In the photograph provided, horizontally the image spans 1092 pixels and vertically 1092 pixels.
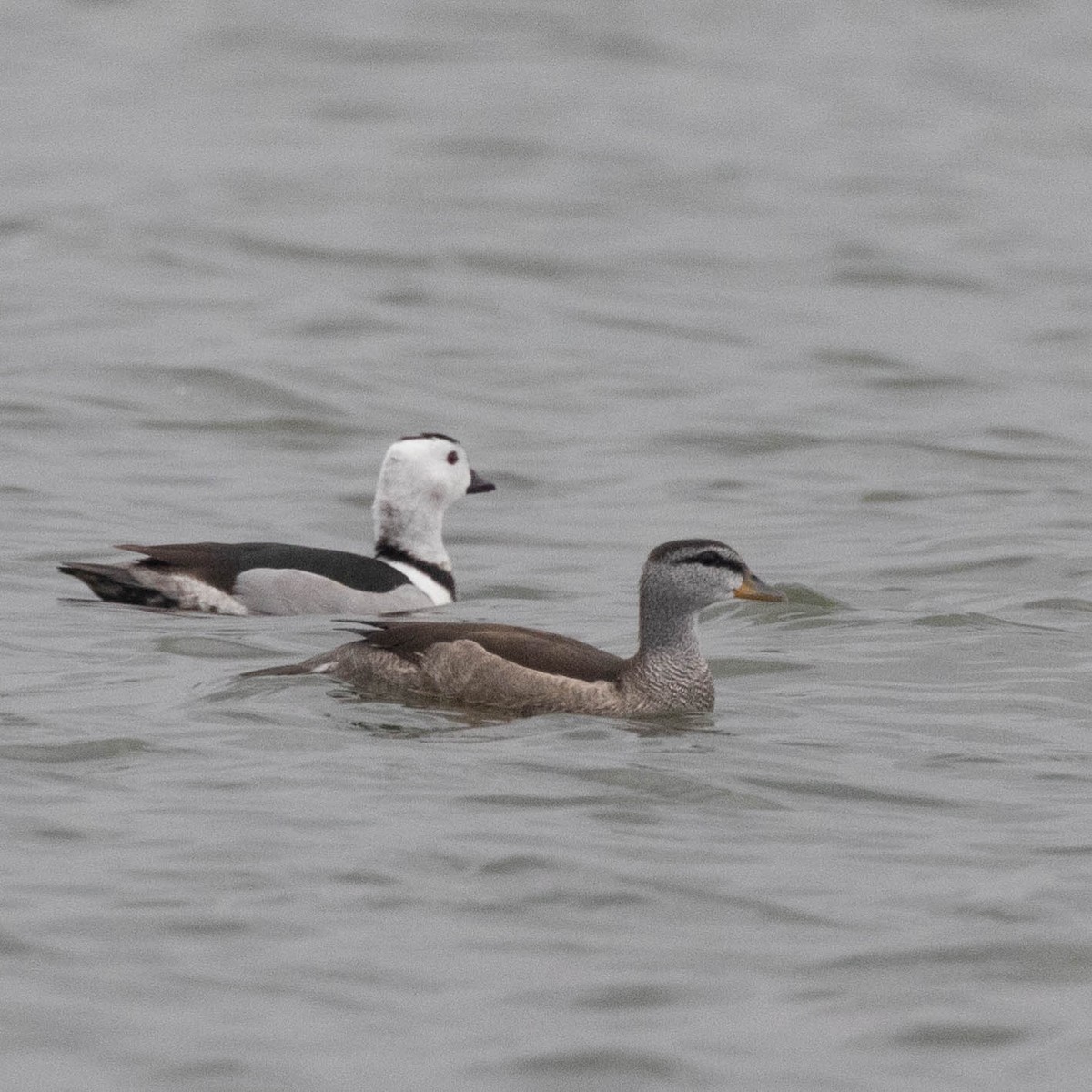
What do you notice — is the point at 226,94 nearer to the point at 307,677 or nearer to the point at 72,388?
the point at 72,388

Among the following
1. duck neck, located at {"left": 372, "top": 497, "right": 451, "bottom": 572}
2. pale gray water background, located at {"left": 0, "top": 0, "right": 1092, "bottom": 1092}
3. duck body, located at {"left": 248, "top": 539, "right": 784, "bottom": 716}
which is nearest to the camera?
pale gray water background, located at {"left": 0, "top": 0, "right": 1092, "bottom": 1092}

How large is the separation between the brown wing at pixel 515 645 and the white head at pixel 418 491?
4.07 meters

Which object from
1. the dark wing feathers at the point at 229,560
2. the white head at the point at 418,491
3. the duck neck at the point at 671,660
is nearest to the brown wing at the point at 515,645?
the duck neck at the point at 671,660

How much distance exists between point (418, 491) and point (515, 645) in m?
4.68

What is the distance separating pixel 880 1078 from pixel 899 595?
27.4 ft

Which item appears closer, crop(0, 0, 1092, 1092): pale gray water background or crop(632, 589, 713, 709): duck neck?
crop(0, 0, 1092, 1092): pale gray water background

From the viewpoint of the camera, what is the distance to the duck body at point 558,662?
11359 millimetres

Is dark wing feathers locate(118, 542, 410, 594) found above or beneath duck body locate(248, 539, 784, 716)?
above

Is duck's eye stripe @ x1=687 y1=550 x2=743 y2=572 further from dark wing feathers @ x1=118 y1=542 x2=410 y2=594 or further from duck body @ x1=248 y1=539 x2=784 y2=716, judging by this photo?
dark wing feathers @ x1=118 y1=542 x2=410 y2=594

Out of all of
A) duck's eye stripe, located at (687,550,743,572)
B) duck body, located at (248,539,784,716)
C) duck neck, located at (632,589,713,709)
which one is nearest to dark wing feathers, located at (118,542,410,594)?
duck body, located at (248,539,784,716)

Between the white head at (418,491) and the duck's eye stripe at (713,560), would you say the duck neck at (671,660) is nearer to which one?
the duck's eye stripe at (713,560)

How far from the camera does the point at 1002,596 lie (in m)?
15.5

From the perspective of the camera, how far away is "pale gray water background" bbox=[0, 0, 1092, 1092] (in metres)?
7.84

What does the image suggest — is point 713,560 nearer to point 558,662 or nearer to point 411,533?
point 558,662
